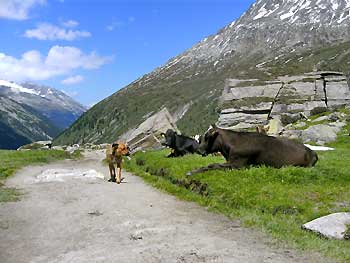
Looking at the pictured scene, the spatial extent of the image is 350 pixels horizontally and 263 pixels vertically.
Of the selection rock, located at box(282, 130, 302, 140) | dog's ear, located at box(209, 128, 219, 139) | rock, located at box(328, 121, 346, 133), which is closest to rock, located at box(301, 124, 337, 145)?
rock, located at box(282, 130, 302, 140)

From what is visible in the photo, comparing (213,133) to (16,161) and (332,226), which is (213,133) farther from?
(16,161)

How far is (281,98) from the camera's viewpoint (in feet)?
236

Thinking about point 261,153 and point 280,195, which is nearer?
point 280,195

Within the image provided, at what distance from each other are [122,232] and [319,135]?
95.6ft

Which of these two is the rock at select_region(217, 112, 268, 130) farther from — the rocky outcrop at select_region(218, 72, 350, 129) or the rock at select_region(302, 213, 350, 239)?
the rock at select_region(302, 213, 350, 239)

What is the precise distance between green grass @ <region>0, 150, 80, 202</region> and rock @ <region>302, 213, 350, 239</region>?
39.5ft

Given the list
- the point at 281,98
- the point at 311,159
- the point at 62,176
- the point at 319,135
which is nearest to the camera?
the point at 311,159

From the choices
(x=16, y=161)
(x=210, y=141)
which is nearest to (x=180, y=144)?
(x=210, y=141)

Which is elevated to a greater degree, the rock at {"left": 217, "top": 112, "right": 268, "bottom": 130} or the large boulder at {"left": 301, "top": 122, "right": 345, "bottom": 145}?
the rock at {"left": 217, "top": 112, "right": 268, "bottom": 130}

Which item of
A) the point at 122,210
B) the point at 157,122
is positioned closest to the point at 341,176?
the point at 122,210

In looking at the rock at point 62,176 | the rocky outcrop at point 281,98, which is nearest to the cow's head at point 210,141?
the rock at point 62,176

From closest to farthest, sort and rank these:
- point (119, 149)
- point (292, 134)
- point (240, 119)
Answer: point (119, 149), point (292, 134), point (240, 119)

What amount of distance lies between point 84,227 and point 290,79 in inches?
2685

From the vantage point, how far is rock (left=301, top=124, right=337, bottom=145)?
38091 millimetres
